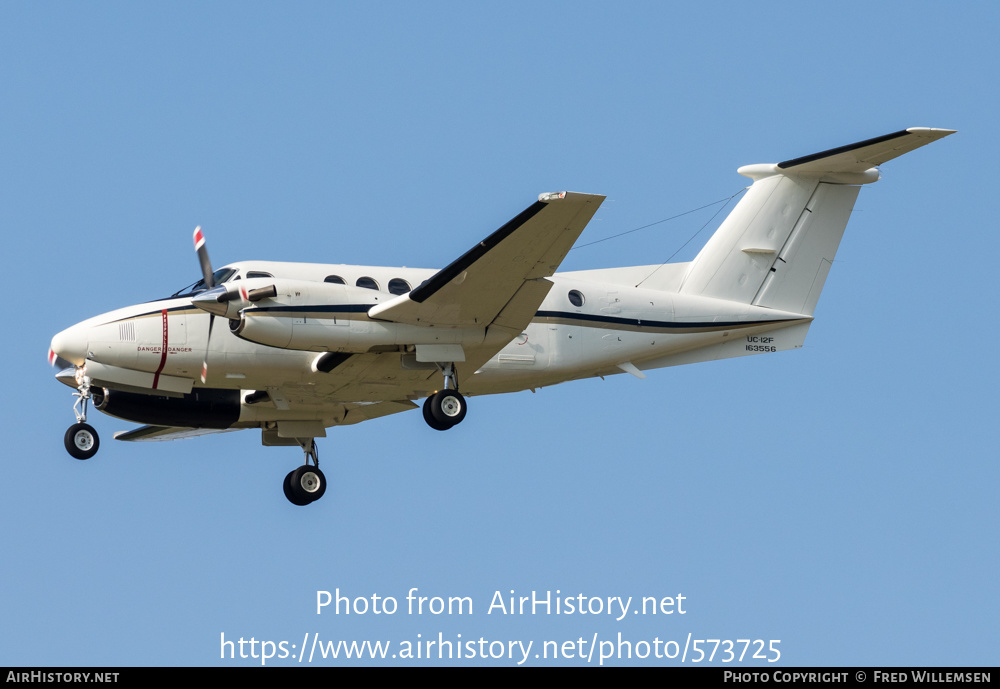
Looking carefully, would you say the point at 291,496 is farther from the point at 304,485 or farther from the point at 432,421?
the point at 432,421

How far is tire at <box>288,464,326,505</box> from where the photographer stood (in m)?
22.0

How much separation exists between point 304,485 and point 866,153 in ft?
35.6

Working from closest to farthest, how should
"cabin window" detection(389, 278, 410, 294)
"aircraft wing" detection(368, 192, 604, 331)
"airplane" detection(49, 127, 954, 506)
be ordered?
"aircraft wing" detection(368, 192, 604, 331) < "airplane" detection(49, 127, 954, 506) < "cabin window" detection(389, 278, 410, 294)

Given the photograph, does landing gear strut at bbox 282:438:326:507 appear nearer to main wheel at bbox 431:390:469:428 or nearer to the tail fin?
main wheel at bbox 431:390:469:428

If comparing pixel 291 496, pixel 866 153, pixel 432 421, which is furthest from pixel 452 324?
pixel 866 153

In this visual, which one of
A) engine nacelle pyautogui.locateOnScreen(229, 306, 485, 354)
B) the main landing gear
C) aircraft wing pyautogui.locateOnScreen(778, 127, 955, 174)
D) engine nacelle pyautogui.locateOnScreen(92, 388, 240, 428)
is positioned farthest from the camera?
aircraft wing pyautogui.locateOnScreen(778, 127, 955, 174)

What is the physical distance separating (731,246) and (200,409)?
366 inches

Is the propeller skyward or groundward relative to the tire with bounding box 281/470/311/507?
skyward

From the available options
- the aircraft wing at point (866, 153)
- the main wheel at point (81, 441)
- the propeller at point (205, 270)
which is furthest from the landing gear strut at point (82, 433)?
the aircraft wing at point (866, 153)

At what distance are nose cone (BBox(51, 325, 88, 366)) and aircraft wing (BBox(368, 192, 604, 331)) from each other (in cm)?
407

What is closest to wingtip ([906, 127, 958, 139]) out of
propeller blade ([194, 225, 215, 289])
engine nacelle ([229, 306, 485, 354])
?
engine nacelle ([229, 306, 485, 354])

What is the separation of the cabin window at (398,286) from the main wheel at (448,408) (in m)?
1.68

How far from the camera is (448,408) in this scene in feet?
61.6
